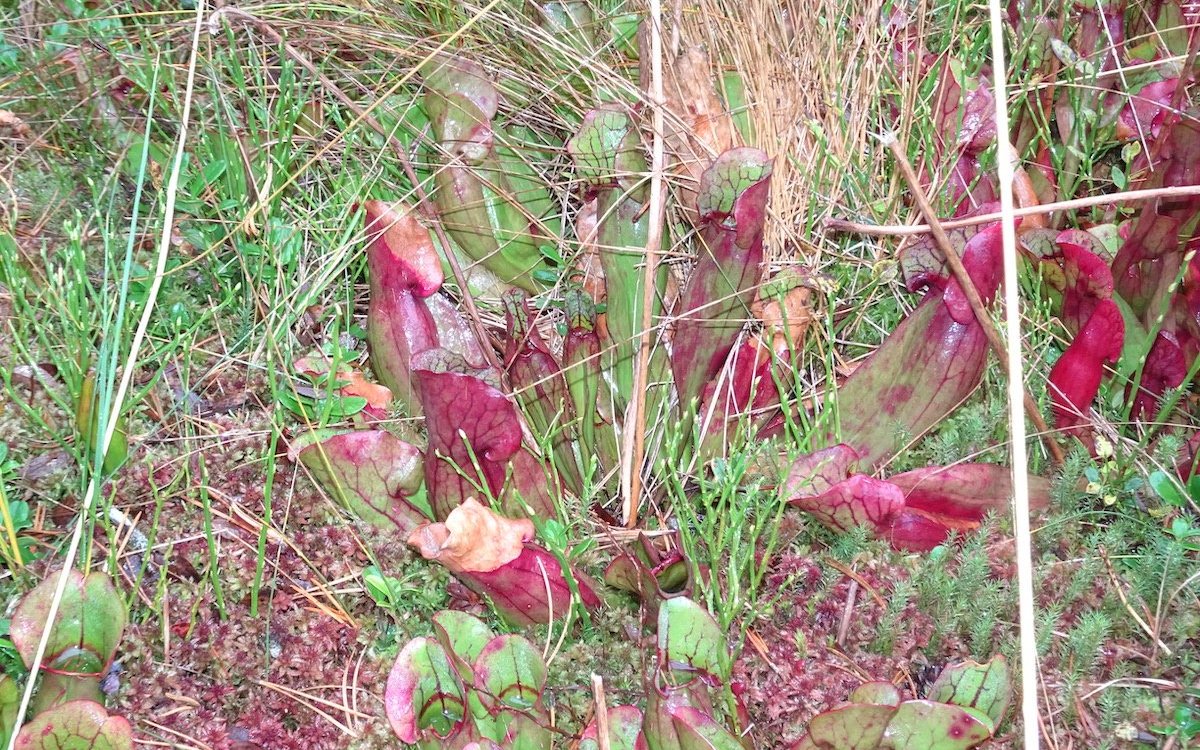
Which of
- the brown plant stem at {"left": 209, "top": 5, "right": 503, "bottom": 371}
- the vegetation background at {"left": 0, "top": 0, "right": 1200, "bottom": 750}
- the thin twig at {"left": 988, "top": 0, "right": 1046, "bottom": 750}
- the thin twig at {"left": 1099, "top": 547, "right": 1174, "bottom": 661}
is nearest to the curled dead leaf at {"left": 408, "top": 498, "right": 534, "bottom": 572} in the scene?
the vegetation background at {"left": 0, "top": 0, "right": 1200, "bottom": 750}

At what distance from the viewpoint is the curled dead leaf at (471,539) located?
1156 mm

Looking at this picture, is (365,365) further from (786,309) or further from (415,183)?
(786,309)

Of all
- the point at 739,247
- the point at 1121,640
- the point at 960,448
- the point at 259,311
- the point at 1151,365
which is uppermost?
the point at 739,247

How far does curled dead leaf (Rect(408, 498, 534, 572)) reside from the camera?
1.16 meters

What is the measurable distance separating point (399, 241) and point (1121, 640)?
48.3 inches

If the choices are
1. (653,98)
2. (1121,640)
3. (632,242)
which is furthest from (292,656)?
(1121,640)

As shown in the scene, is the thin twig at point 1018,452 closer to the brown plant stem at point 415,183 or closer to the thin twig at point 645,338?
the thin twig at point 645,338

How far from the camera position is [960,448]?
4.91 ft

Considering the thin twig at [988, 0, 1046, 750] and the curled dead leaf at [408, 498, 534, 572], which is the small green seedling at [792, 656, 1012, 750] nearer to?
the thin twig at [988, 0, 1046, 750]

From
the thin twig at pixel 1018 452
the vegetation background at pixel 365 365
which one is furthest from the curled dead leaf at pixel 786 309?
the thin twig at pixel 1018 452

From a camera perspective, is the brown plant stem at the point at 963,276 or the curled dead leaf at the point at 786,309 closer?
the brown plant stem at the point at 963,276

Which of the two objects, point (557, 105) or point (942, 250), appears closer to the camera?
point (942, 250)

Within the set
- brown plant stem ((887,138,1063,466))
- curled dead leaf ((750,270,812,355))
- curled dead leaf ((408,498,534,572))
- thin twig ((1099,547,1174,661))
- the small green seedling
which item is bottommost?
Result: thin twig ((1099,547,1174,661))

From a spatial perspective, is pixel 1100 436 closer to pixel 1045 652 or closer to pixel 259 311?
pixel 1045 652
